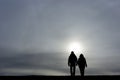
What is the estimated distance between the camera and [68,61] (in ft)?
56.2

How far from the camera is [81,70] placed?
57.2 ft
